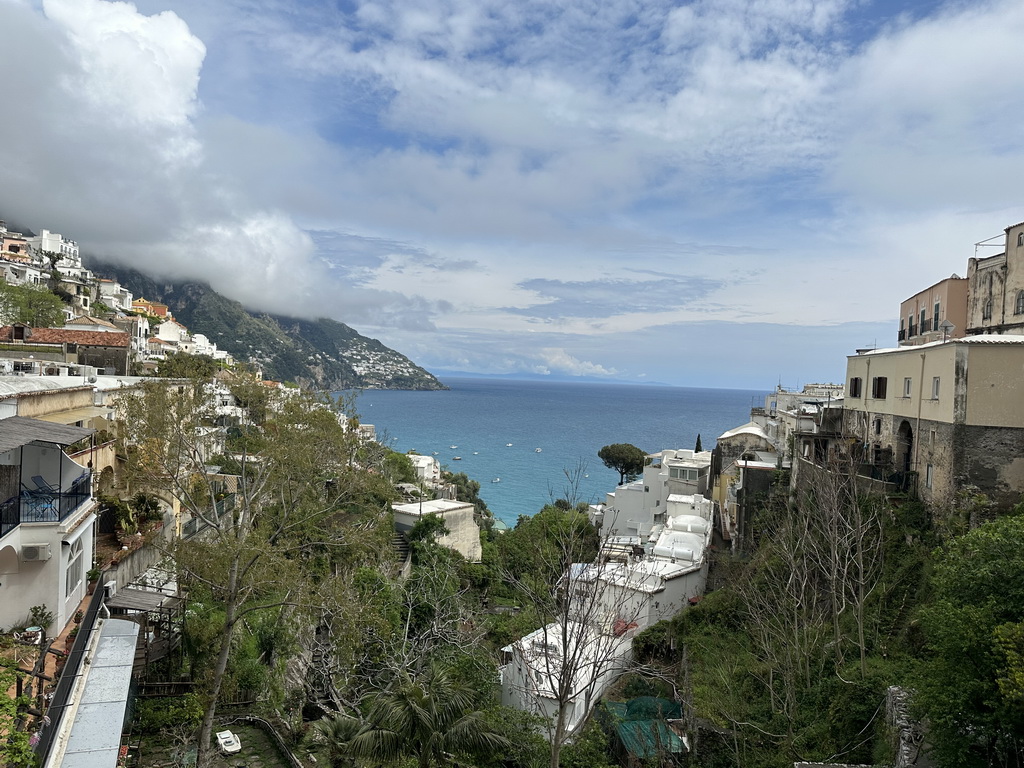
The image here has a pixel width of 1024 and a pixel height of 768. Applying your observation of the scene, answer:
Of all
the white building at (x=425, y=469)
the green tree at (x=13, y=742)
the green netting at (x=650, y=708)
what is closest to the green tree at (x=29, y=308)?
the white building at (x=425, y=469)

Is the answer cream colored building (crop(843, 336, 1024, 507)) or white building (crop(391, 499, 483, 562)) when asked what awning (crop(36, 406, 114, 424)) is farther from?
cream colored building (crop(843, 336, 1024, 507))

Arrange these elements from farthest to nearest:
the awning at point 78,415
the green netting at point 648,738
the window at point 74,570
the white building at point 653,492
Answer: the white building at point 653,492
the awning at point 78,415
the green netting at point 648,738
the window at point 74,570

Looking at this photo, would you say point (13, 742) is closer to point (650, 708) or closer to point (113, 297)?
point (650, 708)

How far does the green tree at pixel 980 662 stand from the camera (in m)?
7.38

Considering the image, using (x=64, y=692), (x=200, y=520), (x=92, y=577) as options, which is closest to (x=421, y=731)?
(x=64, y=692)

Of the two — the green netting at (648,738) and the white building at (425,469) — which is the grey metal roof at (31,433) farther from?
the white building at (425,469)

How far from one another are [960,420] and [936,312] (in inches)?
544

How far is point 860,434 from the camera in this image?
23781 millimetres

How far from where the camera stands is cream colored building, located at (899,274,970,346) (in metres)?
25.6

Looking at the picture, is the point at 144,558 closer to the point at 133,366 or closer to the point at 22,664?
the point at 22,664

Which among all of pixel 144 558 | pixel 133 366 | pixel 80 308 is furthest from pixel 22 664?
pixel 80 308

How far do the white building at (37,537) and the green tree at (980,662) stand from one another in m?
14.2

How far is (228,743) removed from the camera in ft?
43.4

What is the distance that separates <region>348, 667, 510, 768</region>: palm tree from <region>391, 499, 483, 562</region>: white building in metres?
20.5
